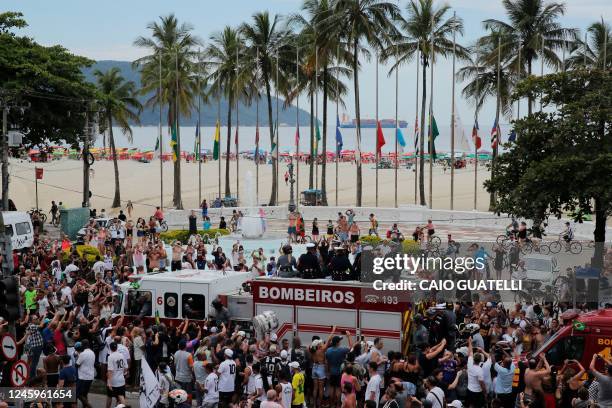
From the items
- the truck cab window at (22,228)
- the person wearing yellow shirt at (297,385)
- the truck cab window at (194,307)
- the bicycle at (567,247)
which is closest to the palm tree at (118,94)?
the truck cab window at (22,228)

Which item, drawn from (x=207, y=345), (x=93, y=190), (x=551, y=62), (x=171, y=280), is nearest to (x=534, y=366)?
(x=207, y=345)

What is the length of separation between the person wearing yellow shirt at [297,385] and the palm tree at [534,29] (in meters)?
43.9

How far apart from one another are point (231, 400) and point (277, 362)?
3.40 ft

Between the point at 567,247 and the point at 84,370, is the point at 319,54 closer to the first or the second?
the point at 567,247

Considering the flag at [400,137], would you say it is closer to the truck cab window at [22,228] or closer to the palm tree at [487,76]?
the palm tree at [487,76]

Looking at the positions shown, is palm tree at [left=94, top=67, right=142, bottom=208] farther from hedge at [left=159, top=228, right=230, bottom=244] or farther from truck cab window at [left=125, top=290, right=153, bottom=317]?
truck cab window at [left=125, top=290, right=153, bottom=317]

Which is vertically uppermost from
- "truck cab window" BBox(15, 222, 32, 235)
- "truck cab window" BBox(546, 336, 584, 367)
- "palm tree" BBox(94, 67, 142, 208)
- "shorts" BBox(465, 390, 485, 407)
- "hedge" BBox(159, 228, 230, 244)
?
"palm tree" BBox(94, 67, 142, 208)

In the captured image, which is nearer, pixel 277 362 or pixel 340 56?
pixel 277 362

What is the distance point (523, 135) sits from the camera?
2895 centimetres

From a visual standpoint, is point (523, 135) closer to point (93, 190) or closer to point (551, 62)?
point (551, 62)

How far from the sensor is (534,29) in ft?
186

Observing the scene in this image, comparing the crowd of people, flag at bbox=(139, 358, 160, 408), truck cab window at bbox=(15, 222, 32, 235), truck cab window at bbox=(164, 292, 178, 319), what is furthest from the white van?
flag at bbox=(139, 358, 160, 408)

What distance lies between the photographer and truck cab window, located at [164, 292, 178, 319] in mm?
20109

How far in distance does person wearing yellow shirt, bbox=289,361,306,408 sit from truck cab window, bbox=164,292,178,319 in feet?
19.0
